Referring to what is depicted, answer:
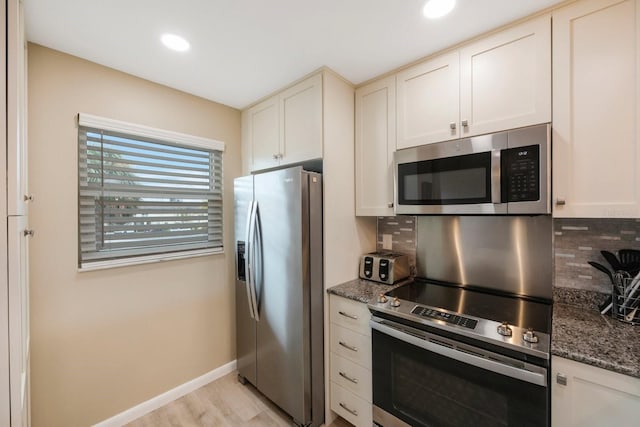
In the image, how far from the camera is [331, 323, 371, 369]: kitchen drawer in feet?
5.49

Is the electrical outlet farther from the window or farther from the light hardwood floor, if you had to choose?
the window

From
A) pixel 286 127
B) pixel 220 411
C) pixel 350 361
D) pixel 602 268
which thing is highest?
pixel 286 127

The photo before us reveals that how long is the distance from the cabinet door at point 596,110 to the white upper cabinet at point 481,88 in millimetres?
73

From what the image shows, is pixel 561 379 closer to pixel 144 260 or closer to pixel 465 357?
pixel 465 357

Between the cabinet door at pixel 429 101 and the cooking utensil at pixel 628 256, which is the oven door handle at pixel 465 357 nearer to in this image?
the cooking utensil at pixel 628 256

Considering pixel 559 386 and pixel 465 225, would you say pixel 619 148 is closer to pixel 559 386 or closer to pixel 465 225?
pixel 465 225

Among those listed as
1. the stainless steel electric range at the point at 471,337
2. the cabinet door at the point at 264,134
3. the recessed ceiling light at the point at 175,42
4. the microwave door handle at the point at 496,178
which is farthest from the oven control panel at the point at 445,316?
the recessed ceiling light at the point at 175,42

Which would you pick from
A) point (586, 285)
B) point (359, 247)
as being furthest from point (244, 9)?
point (586, 285)

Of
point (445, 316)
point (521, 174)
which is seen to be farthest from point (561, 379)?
point (521, 174)

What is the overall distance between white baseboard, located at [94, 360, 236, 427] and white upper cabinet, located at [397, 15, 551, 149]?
7.89 ft

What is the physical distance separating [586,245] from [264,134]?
2.26 m

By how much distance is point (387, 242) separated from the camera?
90.0 inches

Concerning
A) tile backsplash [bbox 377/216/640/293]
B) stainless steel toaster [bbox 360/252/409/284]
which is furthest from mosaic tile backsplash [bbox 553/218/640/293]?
stainless steel toaster [bbox 360/252/409/284]

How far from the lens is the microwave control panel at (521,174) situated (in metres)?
1.31
